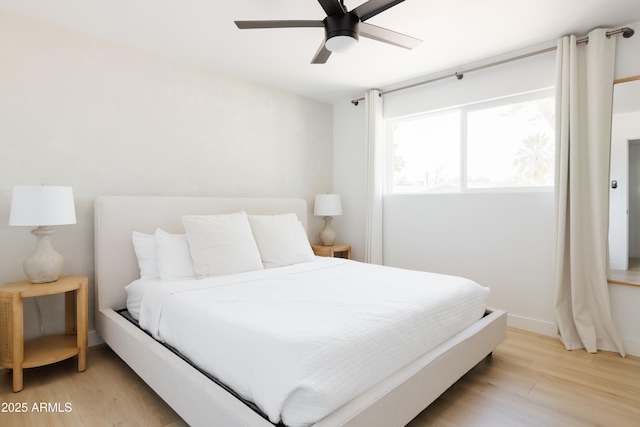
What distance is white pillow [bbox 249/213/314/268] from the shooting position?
294 cm

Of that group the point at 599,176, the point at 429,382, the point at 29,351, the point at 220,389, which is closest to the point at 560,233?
the point at 599,176

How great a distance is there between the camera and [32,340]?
2.36 meters

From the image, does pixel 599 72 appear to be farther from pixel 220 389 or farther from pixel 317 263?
pixel 220 389

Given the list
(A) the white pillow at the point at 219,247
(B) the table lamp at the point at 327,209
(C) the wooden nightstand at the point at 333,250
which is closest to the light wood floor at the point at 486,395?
(A) the white pillow at the point at 219,247

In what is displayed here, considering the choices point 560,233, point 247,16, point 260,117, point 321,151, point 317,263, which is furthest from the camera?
point 321,151

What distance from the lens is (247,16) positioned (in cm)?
238

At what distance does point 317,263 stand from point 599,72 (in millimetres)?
2608

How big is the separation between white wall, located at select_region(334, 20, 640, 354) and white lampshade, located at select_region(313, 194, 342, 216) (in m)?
0.37

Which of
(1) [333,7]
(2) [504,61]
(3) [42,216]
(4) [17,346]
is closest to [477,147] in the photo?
(2) [504,61]

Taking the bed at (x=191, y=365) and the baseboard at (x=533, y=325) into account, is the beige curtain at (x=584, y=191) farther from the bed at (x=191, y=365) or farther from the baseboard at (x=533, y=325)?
the bed at (x=191, y=365)

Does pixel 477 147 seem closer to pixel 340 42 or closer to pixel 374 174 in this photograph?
pixel 374 174

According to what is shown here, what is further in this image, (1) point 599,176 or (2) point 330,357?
(1) point 599,176

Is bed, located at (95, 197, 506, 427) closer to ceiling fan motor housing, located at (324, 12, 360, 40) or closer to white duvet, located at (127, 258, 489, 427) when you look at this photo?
white duvet, located at (127, 258, 489, 427)

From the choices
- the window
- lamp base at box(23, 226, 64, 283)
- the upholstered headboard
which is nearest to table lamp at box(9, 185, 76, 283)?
lamp base at box(23, 226, 64, 283)
